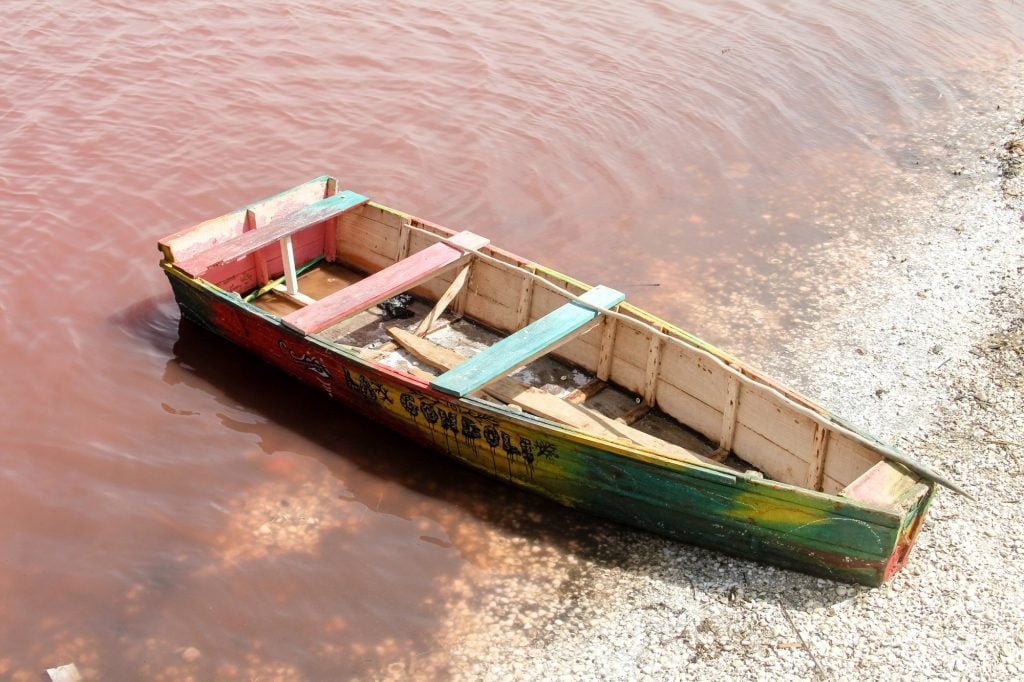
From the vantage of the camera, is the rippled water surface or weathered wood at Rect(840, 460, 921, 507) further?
the rippled water surface

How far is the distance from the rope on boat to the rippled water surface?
6.69ft

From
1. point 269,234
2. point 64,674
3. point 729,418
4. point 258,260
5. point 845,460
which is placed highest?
point 269,234

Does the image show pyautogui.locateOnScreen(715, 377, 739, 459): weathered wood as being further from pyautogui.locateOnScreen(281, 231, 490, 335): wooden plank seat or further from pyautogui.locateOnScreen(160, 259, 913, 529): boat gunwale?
pyautogui.locateOnScreen(281, 231, 490, 335): wooden plank seat

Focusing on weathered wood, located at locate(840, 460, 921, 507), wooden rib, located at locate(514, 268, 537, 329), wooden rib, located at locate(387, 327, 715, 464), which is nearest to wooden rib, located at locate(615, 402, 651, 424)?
wooden rib, located at locate(387, 327, 715, 464)

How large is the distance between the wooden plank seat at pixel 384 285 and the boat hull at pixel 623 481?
222 millimetres

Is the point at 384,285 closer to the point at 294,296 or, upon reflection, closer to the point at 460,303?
the point at 460,303

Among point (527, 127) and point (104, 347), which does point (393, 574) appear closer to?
point (104, 347)

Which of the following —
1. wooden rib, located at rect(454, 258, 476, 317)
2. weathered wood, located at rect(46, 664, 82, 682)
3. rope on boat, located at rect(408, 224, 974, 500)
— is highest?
rope on boat, located at rect(408, 224, 974, 500)

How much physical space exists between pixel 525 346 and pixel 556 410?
0.77 metres

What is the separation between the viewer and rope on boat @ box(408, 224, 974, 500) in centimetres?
760

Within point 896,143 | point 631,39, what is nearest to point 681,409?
point 896,143

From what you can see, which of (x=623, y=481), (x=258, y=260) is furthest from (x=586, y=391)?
(x=258, y=260)

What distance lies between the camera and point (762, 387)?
8.41m

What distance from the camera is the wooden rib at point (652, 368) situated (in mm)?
9289
